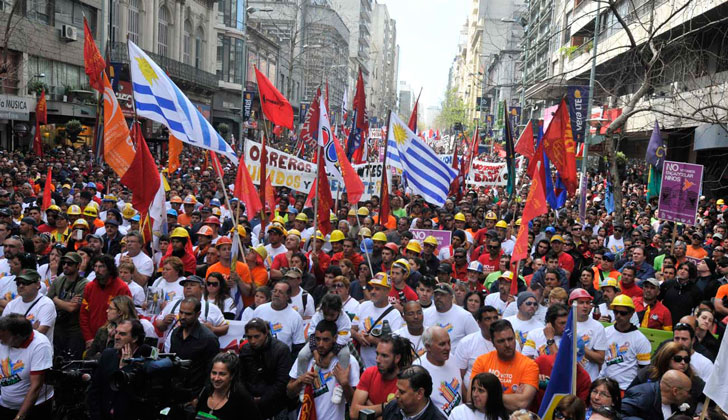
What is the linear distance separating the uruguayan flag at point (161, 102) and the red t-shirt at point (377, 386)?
16.1ft

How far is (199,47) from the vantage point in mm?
48812

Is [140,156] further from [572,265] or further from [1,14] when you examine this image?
[1,14]

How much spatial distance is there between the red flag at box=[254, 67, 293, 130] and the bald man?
26.0ft

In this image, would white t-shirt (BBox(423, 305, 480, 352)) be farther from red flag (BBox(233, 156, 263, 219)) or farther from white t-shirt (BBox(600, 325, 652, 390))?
red flag (BBox(233, 156, 263, 219))

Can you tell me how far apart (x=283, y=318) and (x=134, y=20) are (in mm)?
36850

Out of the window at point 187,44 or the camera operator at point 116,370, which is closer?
the camera operator at point 116,370

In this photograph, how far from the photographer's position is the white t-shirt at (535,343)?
6.10m

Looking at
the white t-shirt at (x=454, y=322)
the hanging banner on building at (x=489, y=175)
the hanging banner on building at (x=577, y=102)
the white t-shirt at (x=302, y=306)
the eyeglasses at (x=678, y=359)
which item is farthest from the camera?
the hanging banner on building at (x=577, y=102)

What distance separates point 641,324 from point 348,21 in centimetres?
10966

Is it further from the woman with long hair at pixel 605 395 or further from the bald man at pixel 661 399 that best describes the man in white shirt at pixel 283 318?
the bald man at pixel 661 399

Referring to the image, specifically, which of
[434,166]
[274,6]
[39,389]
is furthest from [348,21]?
[39,389]

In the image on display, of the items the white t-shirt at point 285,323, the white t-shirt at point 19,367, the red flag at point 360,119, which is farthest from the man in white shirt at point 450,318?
the red flag at point 360,119

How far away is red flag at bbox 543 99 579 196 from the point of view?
12.7 m

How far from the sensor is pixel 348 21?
370ft
